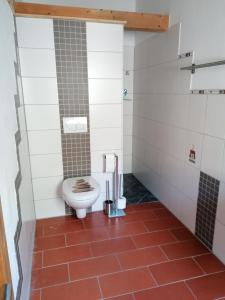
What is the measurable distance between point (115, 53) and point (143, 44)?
3.14 feet

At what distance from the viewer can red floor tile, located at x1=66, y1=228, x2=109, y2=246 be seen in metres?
2.25

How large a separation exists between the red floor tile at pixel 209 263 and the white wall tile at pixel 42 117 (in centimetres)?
189

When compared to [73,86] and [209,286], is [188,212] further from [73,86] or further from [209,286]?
[73,86]

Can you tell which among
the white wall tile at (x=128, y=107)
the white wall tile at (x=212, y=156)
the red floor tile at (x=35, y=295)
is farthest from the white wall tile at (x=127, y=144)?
the red floor tile at (x=35, y=295)

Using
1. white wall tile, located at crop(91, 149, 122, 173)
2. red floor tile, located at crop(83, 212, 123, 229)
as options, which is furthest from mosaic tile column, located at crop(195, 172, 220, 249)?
white wall tile, located at crop(91, 149, 122, 173)

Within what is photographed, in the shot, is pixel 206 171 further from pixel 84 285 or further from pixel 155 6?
pixel 155 6

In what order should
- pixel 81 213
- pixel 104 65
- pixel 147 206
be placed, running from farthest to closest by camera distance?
1. pixel 147 206
2. pixel 81 213
3. pixel 104 65

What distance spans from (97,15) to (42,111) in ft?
3.68

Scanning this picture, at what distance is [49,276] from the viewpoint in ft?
5.99

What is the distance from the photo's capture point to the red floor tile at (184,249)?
2070mm

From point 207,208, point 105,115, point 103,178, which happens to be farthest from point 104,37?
point 207,208

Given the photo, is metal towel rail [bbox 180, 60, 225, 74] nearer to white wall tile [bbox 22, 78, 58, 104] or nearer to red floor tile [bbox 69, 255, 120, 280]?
white wall tile [bbox 22, 78, 58, 104]

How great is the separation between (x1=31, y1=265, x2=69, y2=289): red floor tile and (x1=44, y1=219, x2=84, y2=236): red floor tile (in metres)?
0.51

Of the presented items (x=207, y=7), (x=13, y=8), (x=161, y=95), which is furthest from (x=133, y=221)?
(x=13, y=8)
